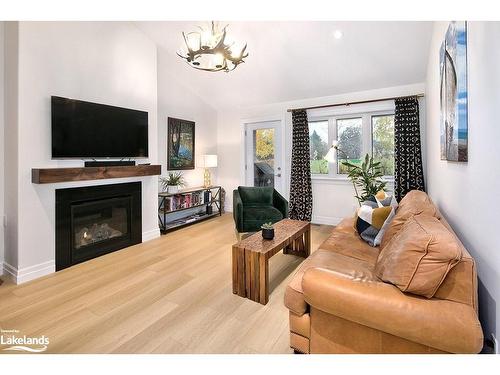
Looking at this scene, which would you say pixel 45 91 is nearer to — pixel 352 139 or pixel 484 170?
pixel 484 170

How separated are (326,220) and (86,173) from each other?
12.5 ft

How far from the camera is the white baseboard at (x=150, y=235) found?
377 cm

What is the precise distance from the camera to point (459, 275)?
1110mm

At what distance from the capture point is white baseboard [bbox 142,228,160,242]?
377 centimetres

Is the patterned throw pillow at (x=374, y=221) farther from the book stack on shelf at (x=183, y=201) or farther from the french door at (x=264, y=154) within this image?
the book stack on shelf at (x=183, y=201)

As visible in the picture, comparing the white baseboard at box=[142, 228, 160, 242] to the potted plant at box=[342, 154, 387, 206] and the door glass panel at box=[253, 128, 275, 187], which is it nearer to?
the door glass panel at box=[253, 128, 275, 187]

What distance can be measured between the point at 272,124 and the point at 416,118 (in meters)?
2.47

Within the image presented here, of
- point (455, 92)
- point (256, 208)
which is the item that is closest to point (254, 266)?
point (256, 208)

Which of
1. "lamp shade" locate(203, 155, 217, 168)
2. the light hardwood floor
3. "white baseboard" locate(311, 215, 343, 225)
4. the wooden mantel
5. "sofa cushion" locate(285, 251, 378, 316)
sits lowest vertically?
the light hardwood floor

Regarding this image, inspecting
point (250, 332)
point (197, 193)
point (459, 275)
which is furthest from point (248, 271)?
point (197, 193)

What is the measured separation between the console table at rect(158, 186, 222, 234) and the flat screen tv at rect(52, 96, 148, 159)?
97cm

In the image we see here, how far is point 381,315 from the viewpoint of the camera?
1131mm

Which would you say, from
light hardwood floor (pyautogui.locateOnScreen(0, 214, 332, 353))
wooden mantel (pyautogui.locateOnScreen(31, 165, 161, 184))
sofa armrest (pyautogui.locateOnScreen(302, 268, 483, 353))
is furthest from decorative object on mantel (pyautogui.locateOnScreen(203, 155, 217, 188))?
sofa armrest (pyautogui.locateOnScreen(302, 268, 483, 353))
